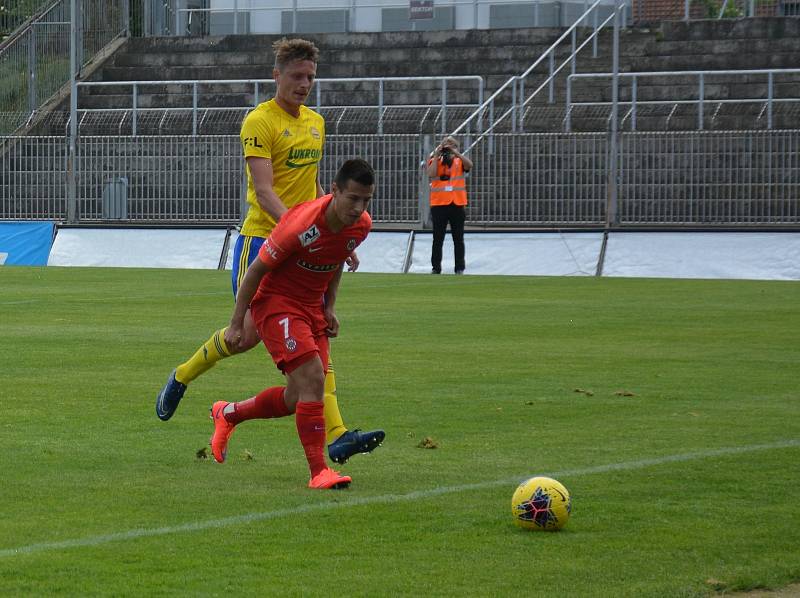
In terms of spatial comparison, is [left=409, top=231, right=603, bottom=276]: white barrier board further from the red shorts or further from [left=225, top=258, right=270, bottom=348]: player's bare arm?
[left=225, top=258, right=270, bottom=348]: player's bare arm

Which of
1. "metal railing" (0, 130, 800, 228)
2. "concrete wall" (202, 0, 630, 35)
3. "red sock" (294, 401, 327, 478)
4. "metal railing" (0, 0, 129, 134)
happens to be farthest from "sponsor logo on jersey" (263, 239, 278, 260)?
"concrete wall" (202, 0, 630, 35)

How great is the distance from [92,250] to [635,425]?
20.4 metres

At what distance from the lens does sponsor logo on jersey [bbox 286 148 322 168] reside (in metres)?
8.77

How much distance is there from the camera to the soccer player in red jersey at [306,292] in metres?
7.00

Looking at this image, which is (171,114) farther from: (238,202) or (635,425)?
(635,425)

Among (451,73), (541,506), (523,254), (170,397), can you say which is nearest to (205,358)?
(170,397)

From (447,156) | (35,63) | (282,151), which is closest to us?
(282,151)

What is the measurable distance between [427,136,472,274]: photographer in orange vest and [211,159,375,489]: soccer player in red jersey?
17.1 m

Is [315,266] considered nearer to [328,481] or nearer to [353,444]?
[353,444]

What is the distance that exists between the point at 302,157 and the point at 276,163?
0.52 feet

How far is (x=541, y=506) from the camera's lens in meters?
6.03

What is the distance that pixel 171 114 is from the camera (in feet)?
114

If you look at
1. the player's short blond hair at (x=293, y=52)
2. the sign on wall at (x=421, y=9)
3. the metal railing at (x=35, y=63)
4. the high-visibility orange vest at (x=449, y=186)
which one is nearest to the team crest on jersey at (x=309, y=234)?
the player's short blond hair at (x=293, y=52)

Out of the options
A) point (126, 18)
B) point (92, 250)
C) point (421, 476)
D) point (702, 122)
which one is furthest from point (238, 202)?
point (421, 476)
